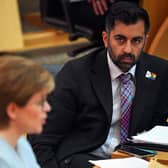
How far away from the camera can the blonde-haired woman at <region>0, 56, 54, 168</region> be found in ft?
3.54

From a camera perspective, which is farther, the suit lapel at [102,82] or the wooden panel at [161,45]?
the wooden panel at [161,45]

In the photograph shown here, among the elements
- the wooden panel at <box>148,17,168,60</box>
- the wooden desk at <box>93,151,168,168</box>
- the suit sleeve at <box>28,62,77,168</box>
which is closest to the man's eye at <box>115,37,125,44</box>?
the suit sleeve at <box>28,62,77,168</box>

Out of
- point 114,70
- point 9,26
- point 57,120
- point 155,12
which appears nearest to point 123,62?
point 114,70

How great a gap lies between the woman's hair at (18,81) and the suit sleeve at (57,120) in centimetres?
72

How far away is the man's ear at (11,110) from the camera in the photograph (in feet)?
3.59

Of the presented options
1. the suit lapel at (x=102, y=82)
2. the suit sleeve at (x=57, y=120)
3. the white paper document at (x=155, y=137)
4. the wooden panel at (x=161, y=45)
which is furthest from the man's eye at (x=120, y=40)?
the wooden panel at (x=161, y=45)

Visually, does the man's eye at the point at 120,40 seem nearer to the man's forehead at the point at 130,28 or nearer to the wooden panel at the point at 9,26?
the man's forehead at the point at 130,28

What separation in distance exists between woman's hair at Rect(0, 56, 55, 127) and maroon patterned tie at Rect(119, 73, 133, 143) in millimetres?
755

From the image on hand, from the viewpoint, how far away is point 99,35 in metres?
3.60

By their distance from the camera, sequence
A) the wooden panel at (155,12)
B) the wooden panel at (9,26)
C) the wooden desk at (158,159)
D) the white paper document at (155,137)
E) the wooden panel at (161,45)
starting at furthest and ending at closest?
the wooden panel at (9,26) → the wooden panel at (155,12) → the wooden panel at (161,45) → the white paper document at (155,137) → the wooden desk at (158,159)

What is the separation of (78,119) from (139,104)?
0.28 m

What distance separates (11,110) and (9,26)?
3.45m

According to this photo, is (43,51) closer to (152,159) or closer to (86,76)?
(86,76)

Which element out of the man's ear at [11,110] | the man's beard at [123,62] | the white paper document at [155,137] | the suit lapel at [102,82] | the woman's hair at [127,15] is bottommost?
the white paper document at [155,137]
